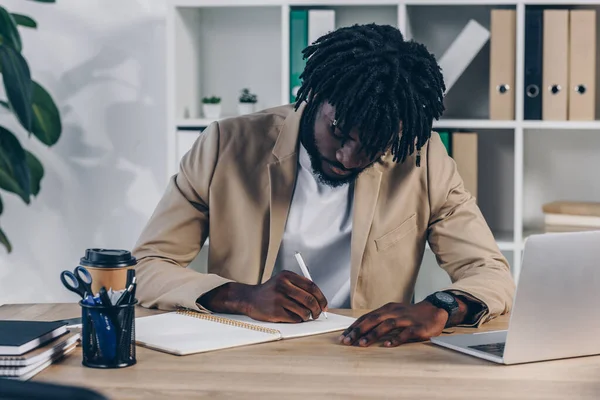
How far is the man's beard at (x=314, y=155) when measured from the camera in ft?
6.08

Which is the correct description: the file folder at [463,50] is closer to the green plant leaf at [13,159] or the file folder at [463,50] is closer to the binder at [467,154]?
the binder at [467,154]

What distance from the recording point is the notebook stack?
3.77ft

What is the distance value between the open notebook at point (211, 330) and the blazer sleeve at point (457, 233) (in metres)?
0.35

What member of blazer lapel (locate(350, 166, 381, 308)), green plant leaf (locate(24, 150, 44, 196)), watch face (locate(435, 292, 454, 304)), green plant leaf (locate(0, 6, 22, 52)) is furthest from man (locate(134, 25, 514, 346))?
green plant leaf (locate(24, 150, 44, 196))

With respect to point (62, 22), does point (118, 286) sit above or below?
below

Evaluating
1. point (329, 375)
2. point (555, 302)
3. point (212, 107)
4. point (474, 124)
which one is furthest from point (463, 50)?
point (329, 375)

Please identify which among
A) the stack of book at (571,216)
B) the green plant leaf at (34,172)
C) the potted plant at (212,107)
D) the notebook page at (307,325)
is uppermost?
the potted plant at (212,107)

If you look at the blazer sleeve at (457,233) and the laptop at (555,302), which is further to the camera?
the blazer sleeve at (457,233)

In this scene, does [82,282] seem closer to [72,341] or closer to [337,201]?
[72,341]

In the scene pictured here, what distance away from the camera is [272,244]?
1.86 metres

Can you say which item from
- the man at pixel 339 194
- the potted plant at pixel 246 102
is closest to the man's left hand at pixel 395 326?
the man at pixel 339 194

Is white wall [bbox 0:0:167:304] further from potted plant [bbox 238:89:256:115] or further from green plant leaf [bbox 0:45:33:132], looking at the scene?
green plant leaf [bbox 0:45:33:132]

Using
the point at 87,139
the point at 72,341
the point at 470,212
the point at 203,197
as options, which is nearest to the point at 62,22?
the point at 87,139

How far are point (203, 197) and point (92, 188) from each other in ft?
4.61
